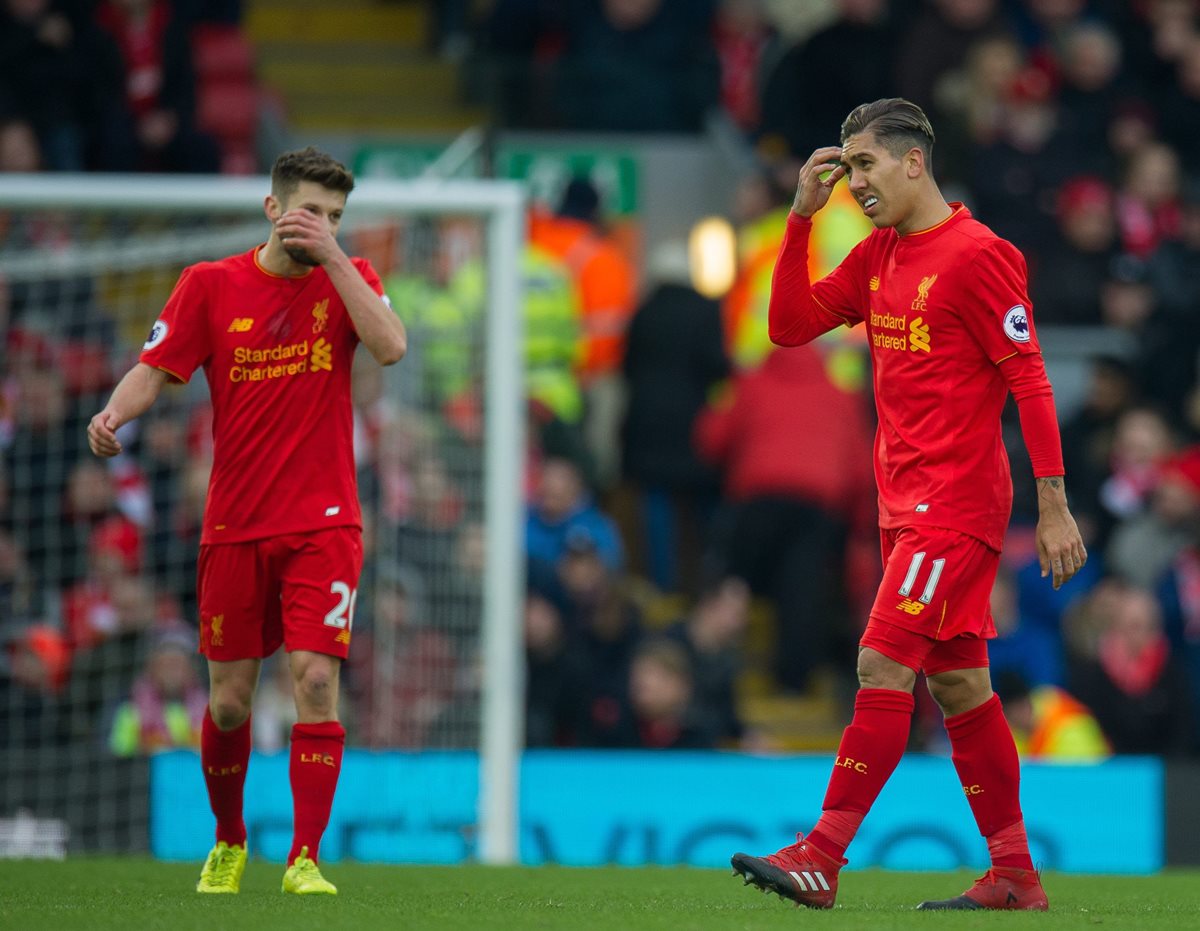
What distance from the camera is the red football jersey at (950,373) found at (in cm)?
569

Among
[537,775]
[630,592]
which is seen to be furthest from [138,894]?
[630,592]

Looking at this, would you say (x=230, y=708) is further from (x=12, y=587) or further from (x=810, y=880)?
(x=12, y=587)

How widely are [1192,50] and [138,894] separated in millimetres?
11643

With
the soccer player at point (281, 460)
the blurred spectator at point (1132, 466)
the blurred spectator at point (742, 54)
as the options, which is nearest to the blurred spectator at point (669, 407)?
the blurred spectator at point (1132, 466)

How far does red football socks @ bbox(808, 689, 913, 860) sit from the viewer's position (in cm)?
564

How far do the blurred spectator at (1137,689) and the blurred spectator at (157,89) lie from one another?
19.8 feet

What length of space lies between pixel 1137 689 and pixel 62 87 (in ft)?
23.3

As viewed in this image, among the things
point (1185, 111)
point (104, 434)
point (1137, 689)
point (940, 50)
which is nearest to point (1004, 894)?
point (104, 434)

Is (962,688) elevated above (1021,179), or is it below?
below

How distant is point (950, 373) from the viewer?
226 inches

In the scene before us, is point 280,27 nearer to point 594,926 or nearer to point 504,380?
point 504,380

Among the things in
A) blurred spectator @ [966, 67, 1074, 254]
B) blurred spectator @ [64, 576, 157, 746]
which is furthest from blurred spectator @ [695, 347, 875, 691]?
blurred spectator @ [64, 576, 157, 746]

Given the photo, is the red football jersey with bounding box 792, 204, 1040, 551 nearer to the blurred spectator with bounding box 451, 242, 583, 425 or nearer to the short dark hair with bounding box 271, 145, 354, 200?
the short dark hair with bounding box 271, 145, 354, 200

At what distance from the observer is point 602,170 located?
15297 mm
